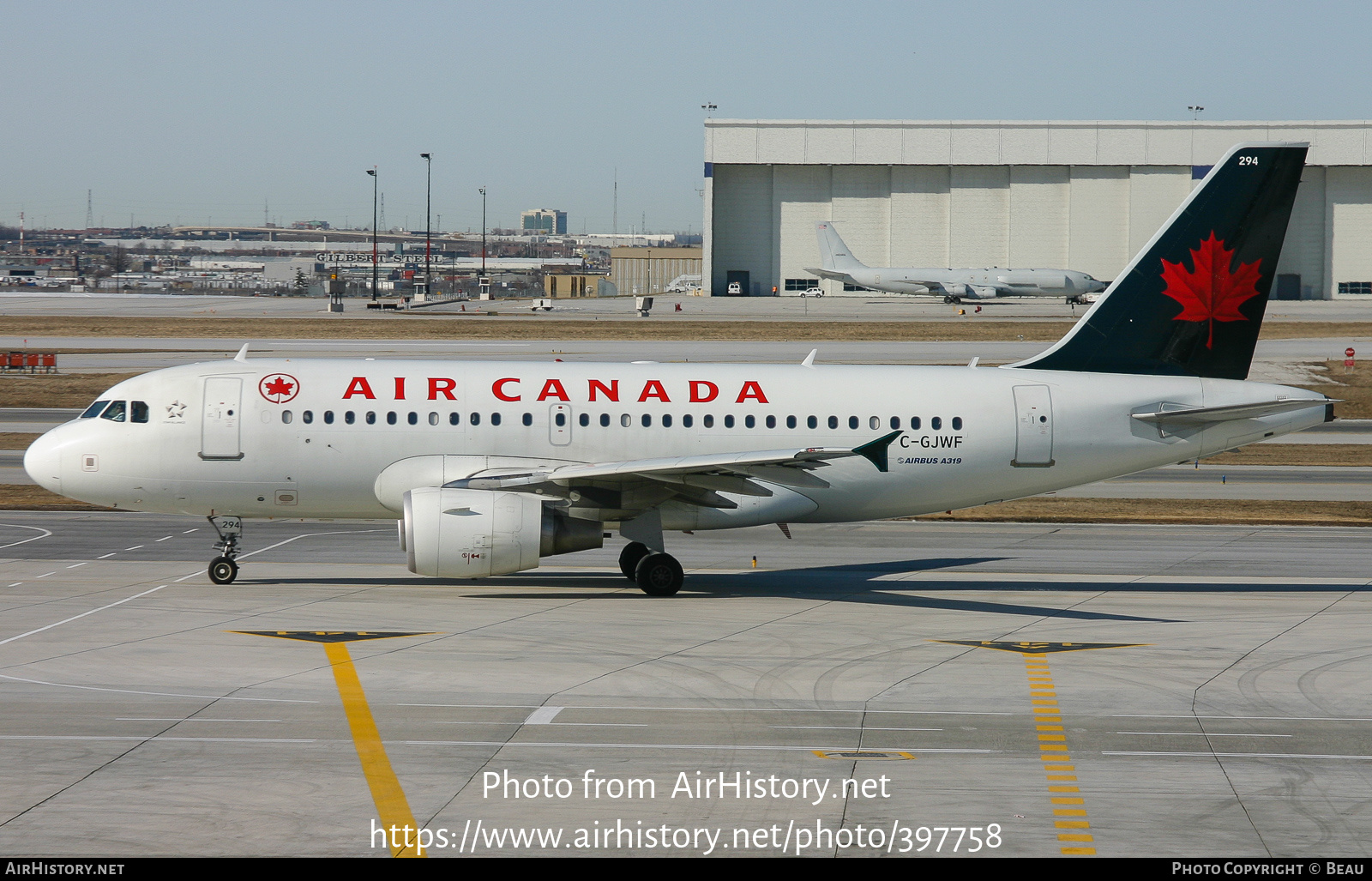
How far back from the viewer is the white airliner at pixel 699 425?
25.6 meters

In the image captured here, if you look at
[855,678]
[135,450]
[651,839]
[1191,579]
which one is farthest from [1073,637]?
[135,450]

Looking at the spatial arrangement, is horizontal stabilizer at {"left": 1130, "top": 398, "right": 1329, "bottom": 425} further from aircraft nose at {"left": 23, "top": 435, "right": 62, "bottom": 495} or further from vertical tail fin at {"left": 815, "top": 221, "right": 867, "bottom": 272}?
vertical tail fin at {"left": 815, "top": 221, "right": 867, "bottom": 272}

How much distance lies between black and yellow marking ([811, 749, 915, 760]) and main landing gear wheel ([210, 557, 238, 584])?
15303 mm

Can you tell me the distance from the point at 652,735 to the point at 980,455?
13.3 metres

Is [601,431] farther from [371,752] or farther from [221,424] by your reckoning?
[371,752]

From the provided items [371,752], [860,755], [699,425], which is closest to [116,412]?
[699,425]

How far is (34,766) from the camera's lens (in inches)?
566

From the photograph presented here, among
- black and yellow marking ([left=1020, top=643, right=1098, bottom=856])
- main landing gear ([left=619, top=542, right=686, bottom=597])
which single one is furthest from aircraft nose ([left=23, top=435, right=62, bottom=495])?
black and yellow marking ([left=1020, top=643, right=1098, bottom=856])

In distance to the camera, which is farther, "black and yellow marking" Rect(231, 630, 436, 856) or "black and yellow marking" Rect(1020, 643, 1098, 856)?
"black and yellow marking" Rect(231, 630, 436, 856)

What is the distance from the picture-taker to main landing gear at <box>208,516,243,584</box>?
26094mm

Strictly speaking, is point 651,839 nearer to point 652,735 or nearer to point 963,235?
point 652,735

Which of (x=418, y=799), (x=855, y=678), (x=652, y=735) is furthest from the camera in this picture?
(x=855, y=678)

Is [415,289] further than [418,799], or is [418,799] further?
[415,289]

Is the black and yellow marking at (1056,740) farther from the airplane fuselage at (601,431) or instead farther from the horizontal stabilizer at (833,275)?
the horizontal stabilizer at (833,275)
